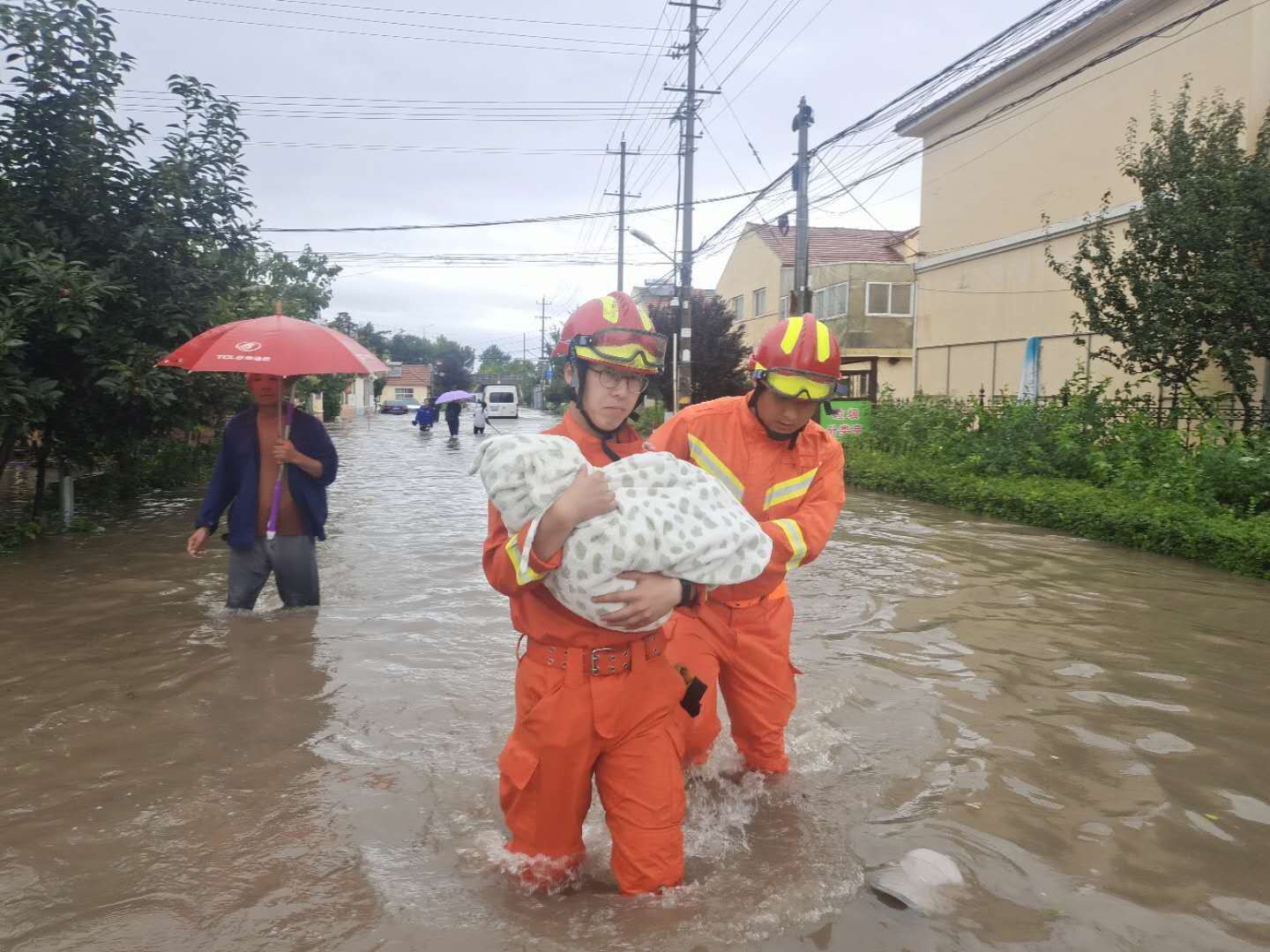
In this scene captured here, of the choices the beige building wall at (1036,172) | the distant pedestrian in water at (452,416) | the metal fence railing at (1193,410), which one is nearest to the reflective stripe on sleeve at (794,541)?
the metal fence railing at (1193,410)

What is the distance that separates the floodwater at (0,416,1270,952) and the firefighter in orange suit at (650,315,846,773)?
565mm

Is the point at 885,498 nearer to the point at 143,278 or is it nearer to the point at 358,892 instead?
the point at 143,278

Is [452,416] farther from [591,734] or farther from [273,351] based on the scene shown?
[591,734]

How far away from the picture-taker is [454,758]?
4441 millimetres

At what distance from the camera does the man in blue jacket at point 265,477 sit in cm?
573

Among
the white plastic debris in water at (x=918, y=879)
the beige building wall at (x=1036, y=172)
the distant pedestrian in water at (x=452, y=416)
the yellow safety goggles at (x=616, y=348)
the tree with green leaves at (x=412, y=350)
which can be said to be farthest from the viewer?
the tree with green leaves at (x=412, y=350)

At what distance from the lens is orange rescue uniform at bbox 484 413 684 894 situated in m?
2.60

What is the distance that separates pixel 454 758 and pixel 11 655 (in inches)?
129

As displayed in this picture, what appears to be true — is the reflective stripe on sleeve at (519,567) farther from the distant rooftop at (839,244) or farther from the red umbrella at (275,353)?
the distant rooftop at (839,244)

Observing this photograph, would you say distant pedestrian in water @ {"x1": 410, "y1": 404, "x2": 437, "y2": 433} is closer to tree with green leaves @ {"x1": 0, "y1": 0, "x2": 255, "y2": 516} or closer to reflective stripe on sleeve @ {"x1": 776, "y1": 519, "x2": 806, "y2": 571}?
tree with green leaves @ {"x1": 0, "y1": 0, "x2": 255, "y2": 516}

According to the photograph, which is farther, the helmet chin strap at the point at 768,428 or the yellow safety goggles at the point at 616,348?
the helmet chin strap at the point at 768,428

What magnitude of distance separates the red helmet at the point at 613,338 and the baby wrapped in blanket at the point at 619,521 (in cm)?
32

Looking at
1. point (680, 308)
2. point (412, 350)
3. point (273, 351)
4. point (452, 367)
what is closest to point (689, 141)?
point (680, 308)

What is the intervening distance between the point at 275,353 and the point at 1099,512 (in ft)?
30.5
